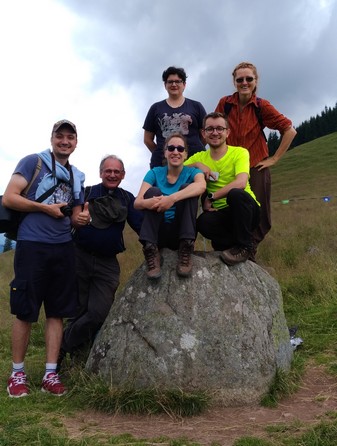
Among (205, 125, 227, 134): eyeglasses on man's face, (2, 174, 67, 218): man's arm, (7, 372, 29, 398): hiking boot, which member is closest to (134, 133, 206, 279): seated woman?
(205, 125, 227, 134): eyeglasses on man's face

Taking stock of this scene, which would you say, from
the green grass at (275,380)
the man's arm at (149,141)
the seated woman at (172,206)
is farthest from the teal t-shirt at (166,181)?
the green grass at (275,380)

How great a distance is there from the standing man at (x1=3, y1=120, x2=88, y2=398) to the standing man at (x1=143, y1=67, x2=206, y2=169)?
1440 mm

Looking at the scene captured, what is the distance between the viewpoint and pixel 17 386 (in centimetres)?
494

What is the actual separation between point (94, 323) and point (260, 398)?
2166 mm

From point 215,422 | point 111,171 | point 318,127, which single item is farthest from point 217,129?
point 318,127

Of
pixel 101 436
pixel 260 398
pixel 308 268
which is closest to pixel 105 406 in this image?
pixel 101 436

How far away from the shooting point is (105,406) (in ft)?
14.6

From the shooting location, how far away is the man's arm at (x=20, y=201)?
15.9 feet

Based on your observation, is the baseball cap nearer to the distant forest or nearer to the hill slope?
the hill slope

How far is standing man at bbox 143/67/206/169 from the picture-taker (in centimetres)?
611

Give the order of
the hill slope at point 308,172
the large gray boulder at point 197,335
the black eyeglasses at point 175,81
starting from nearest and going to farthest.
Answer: the large gray boulder at point 197,335 → the black eyeglasses at point 175,81 → the hill slope at point 308,172

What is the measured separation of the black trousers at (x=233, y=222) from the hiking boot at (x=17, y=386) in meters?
2.61

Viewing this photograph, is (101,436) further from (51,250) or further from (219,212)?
(219,212)

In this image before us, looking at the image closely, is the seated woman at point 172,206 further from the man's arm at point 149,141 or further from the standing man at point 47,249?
the man's arm at point 149,141
